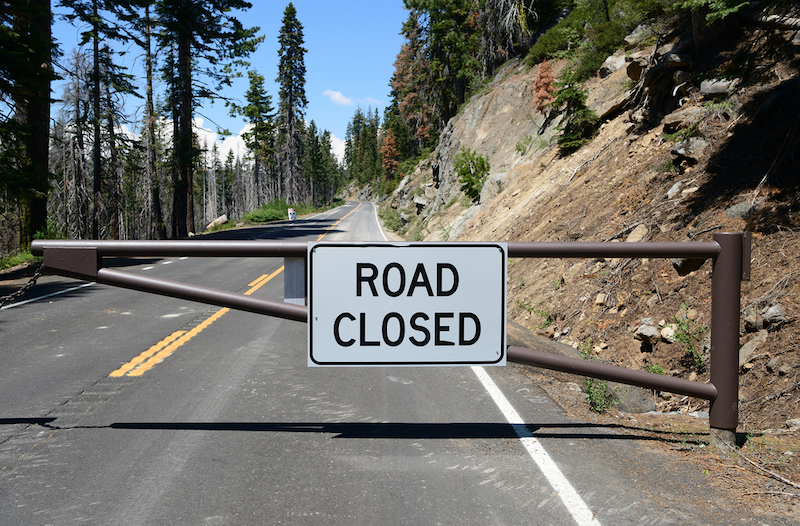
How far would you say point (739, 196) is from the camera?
7352mm

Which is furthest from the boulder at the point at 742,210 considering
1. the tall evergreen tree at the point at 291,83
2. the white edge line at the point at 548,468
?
the tall evergreen tree at the point at 291,83

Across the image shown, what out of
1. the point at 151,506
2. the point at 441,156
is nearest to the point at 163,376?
the point at 151,506

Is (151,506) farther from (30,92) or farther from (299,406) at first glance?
(30,92)

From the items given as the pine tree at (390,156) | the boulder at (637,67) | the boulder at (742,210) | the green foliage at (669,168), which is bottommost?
the boulder at (742,210)

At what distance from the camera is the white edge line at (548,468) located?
2943 millimetres

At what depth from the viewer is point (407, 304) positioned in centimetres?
368

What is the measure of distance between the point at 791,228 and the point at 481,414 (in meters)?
4.53

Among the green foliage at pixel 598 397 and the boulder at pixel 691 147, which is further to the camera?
the boulder at pixel 691 147

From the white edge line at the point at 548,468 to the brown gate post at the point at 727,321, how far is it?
1159 millimetres

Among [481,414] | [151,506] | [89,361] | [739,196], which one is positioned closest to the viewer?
[151,506]

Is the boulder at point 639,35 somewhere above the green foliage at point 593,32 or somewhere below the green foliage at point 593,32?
below

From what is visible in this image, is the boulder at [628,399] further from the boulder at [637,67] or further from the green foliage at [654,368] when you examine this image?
the boulder at [637,67]

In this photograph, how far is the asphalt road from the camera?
9.87 ft

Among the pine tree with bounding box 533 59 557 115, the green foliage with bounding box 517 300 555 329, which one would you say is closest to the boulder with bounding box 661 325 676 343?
the green foliage with bounding box 517 300 555 329
